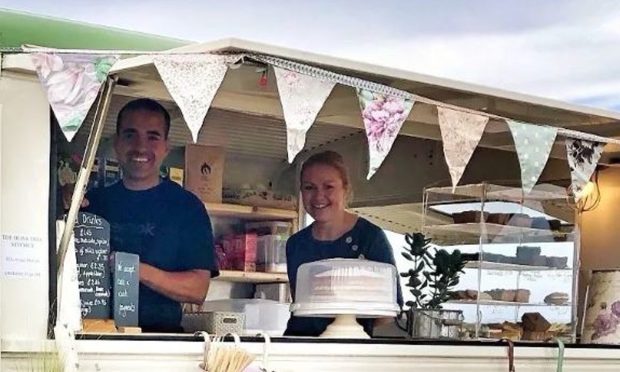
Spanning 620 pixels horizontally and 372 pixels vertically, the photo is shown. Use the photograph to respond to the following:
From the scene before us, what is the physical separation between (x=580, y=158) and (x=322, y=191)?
57.1 inches

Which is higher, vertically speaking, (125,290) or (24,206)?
(24,206)

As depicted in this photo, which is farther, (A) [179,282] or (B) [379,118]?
(A) [179,282]

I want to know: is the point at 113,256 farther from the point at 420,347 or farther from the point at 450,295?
the point at 450,295

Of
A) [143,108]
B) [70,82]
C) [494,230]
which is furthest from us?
[494,230]

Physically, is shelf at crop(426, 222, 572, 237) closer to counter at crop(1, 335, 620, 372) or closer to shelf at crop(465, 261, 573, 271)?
shelf at crop(465, 261, 573, 271)

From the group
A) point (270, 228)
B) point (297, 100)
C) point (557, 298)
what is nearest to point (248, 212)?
point (270, 228)

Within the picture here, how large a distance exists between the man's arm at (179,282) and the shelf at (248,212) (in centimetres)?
42

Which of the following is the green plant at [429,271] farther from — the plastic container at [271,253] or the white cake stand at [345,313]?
the white cake stand at [345,313]

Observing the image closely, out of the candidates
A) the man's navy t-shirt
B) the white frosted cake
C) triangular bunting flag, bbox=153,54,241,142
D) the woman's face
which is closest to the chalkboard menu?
the man's navy t-shirt

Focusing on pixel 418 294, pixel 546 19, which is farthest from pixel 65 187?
pixel 546 19

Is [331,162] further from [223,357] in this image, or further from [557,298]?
[223,357]

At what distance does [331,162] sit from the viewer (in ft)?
17.7

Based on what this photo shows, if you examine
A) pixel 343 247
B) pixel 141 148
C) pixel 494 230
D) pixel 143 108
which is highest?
pixel 143 108

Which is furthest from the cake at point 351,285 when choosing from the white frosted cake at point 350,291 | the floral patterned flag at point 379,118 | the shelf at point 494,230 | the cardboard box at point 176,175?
the shelf at point 494,230
